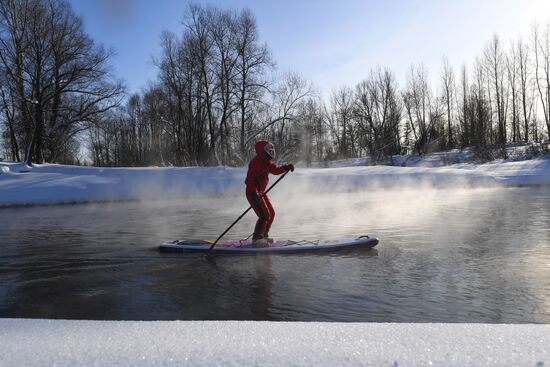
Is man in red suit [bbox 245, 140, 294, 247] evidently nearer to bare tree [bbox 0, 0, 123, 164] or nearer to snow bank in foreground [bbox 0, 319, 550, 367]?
snow bank in foreground [bbox 0, 319, 550, 367]

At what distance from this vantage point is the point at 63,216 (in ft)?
54.1

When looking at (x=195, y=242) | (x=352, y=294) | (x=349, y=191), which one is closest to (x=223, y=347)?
(x=352, y=294)

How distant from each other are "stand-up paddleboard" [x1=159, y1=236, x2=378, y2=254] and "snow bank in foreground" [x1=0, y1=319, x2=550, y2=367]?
5.07 meters

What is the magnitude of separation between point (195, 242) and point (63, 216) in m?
9.27

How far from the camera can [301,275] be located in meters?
6.85

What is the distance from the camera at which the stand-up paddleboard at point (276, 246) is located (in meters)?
8.52

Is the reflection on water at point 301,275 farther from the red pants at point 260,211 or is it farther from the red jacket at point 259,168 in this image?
the red jacket at point 259,168

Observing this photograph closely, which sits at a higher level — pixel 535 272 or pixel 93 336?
pixel 93 336

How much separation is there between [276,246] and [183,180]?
59.3ft

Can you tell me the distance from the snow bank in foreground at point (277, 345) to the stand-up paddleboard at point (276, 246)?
5.07 metres

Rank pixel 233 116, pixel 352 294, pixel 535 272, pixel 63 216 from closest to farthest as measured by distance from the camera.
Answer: pixel 352 294 → pixel 535 272 → pixel 63 216 → pixel 233 116

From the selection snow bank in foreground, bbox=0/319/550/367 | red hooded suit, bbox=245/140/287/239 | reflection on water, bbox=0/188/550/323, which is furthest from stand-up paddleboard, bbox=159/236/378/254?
snow bank in foreground, bbox=0/319/550/367

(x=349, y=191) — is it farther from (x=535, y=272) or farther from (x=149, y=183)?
(x=535, y=272)

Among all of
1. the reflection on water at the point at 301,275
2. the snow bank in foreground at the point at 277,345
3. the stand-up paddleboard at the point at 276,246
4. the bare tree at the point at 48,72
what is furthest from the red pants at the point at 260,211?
the bare tree at the point at 48,72
